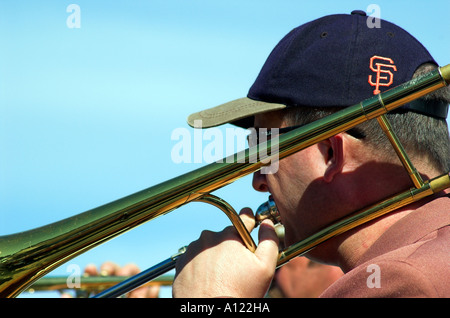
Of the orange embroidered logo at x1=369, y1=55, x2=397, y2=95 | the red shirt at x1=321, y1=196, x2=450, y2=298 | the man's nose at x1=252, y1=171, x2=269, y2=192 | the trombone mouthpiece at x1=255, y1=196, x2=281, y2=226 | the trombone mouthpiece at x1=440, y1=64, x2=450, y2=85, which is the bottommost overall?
the red shirt at x1=321, y1=196, x2=450, y2=298

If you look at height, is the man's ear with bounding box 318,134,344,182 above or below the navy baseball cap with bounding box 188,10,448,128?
below

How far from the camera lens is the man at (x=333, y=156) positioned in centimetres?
222

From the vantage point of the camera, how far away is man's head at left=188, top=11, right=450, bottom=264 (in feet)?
7.86

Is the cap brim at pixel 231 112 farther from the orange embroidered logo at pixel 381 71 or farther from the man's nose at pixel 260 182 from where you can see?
the orange embroidered logo at pixel 381 71

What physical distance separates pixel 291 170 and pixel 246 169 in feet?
0.91

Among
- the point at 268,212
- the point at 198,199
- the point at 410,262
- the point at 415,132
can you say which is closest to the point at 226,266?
the point at 198,199

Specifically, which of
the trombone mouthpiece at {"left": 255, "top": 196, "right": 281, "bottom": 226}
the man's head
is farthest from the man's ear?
the trombone mouthpiece at {"left": 255, "top": 196, "right": 281, "bottom": 226}

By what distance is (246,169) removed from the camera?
2270 mm

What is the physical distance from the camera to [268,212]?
2.53 meters

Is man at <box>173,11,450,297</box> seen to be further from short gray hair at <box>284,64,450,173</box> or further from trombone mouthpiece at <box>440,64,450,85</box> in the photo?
trombone mouthpiece at <box>440,64,450,85</box>

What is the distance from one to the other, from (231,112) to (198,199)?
0.43 meters

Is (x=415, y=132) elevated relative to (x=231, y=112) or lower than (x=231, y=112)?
lower

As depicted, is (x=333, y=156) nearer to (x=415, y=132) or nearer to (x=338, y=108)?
(x=338, y=108)
